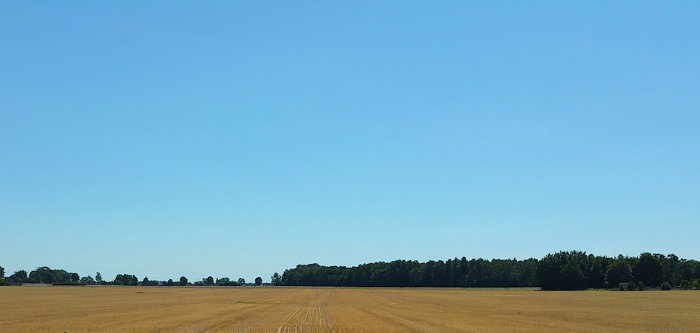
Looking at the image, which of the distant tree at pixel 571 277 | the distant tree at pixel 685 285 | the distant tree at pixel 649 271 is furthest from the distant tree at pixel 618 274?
the distant tree at pixel 685 285

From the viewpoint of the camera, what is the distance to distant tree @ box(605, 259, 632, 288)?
552 feet

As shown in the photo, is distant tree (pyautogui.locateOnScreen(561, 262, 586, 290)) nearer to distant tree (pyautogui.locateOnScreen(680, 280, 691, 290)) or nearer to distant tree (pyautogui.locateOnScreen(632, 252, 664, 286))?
distant tree (pyautogui.locateOnScreen(632, 252, 664, 286))

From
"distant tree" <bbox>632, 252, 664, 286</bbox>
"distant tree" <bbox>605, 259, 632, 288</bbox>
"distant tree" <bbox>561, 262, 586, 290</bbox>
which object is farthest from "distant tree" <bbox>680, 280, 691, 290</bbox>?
"distant tree" <bbox>561, 262, 586, 290</bbox>

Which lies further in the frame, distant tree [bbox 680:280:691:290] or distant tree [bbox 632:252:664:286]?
distant tree [bbox 632:252:664:286]

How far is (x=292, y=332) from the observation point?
120 feet

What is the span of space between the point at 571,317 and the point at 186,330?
104ft

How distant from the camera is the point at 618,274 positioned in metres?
169

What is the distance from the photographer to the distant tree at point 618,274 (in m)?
168

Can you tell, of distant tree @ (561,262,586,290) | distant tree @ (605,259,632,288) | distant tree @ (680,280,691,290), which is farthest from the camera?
distant tree @ (561,262,586,290)

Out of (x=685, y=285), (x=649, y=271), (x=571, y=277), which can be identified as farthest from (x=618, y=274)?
(x=685, y=285)

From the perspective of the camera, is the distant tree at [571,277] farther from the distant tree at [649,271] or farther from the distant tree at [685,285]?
the distant tree at [685,285]

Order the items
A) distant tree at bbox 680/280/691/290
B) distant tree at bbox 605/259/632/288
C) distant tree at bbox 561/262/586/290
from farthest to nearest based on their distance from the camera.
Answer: distant tree at bbox 561/262/586/290
distant tree at bbox 605/259/632/288
distant tree at bbox 680/280/691/290

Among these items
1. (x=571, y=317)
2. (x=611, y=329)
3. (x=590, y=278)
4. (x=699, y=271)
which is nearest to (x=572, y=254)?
(x=590, y=278)

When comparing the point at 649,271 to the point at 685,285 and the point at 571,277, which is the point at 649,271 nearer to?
the point at 685,285
